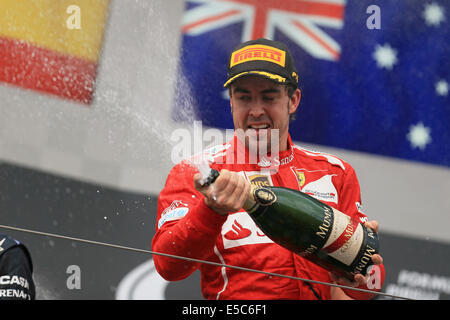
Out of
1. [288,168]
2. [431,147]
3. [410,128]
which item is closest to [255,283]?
[288,168]

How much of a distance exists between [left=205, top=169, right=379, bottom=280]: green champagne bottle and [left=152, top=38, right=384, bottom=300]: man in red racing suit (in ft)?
0.16

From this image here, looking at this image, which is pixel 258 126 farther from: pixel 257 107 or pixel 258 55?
pixel 258 55

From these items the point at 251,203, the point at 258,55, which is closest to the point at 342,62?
the point at 258,55

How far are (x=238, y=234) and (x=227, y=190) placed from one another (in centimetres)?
28

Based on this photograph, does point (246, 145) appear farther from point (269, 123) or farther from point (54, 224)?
point (54, 224)

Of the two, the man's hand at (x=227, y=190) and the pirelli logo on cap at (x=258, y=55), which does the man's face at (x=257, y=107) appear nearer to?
the pirelli logo on cap at (x=258, y=55)

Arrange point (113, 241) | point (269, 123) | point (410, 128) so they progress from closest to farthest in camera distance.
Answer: point (113, 241) < point (269, 123) < point (410, 128)

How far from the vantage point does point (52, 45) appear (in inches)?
52.6

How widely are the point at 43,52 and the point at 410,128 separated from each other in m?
1.31

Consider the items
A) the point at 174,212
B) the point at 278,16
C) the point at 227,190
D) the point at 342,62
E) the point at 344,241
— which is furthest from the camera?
the point at 342,62

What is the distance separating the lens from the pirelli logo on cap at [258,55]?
1401 millimetres

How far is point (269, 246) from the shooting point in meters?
1.33

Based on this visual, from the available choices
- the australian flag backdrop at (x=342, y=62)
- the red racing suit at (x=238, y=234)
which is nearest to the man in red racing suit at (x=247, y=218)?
the red racing suit at (x=238, y=234)

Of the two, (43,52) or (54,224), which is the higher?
(43,52)
